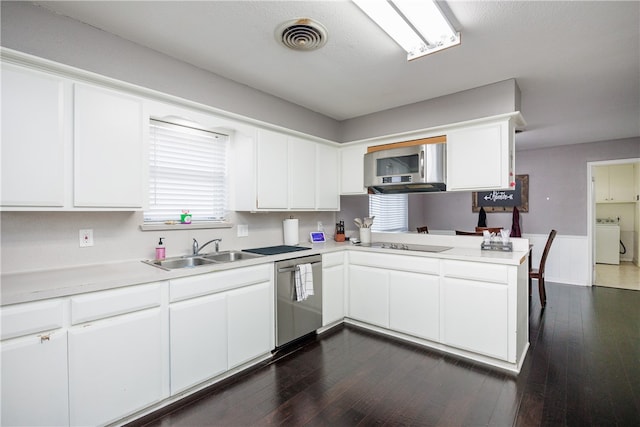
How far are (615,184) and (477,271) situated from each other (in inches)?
288

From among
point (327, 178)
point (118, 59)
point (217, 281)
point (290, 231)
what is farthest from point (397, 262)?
point (118, 59)

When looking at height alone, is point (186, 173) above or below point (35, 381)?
above

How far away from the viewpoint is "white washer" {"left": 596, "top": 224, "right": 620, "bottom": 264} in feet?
22.5

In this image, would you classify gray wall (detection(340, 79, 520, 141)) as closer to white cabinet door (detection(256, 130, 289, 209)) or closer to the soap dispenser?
white cabinet door (detection(256, 130, 289, 209))

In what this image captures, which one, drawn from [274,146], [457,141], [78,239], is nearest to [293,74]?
[274,146]

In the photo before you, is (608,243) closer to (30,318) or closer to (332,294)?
(332,294)

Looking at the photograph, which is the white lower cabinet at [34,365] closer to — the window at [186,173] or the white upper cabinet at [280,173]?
the window at [186,173]

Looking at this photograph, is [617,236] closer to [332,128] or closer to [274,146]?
[332,128]

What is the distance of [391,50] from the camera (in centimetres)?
236

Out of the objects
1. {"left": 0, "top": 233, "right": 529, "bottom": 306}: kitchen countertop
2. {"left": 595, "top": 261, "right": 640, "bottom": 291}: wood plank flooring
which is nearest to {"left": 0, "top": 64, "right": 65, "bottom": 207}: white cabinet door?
{"left": 0, "top": 233, "right": 529, "bottom": 306}: kitchen countertop

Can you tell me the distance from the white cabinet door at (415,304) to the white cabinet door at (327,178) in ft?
3.83

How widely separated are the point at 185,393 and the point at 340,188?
2.66 m

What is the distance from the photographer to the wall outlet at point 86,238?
2.08 metres

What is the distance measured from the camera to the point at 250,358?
2.46 m
